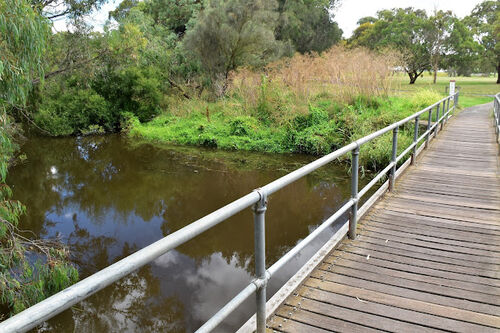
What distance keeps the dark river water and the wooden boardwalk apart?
1.96 meters

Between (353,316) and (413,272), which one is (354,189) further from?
(353,316)

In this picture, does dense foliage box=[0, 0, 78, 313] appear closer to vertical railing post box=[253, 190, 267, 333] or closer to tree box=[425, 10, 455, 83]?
vertical railing post box=[253, 190, 267, 333]

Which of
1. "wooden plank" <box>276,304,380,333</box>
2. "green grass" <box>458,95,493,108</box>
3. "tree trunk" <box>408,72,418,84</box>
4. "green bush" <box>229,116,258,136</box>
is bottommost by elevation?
"wooden plank" <box>276,304,380,333</box>

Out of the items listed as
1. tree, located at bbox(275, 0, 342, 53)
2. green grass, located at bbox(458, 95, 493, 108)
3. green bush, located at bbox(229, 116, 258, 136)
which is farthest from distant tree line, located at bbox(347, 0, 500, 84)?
green bush, located at bbox(229, 116, 258, 136)

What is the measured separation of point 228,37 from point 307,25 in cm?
1243

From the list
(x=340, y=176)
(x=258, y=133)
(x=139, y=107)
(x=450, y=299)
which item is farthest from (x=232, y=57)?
(x=450, y=299)

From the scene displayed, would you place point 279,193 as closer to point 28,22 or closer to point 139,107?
point 28,22

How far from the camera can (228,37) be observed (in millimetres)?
19844

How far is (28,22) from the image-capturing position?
4.17 meters

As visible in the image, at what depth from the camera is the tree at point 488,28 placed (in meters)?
37.2

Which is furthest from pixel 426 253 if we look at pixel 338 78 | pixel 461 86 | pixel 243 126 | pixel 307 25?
pixel 461 86

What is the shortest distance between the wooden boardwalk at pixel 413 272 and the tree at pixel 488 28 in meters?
38.7

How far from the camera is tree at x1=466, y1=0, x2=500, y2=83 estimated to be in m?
37.2

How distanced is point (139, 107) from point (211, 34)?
5517 millimetres
